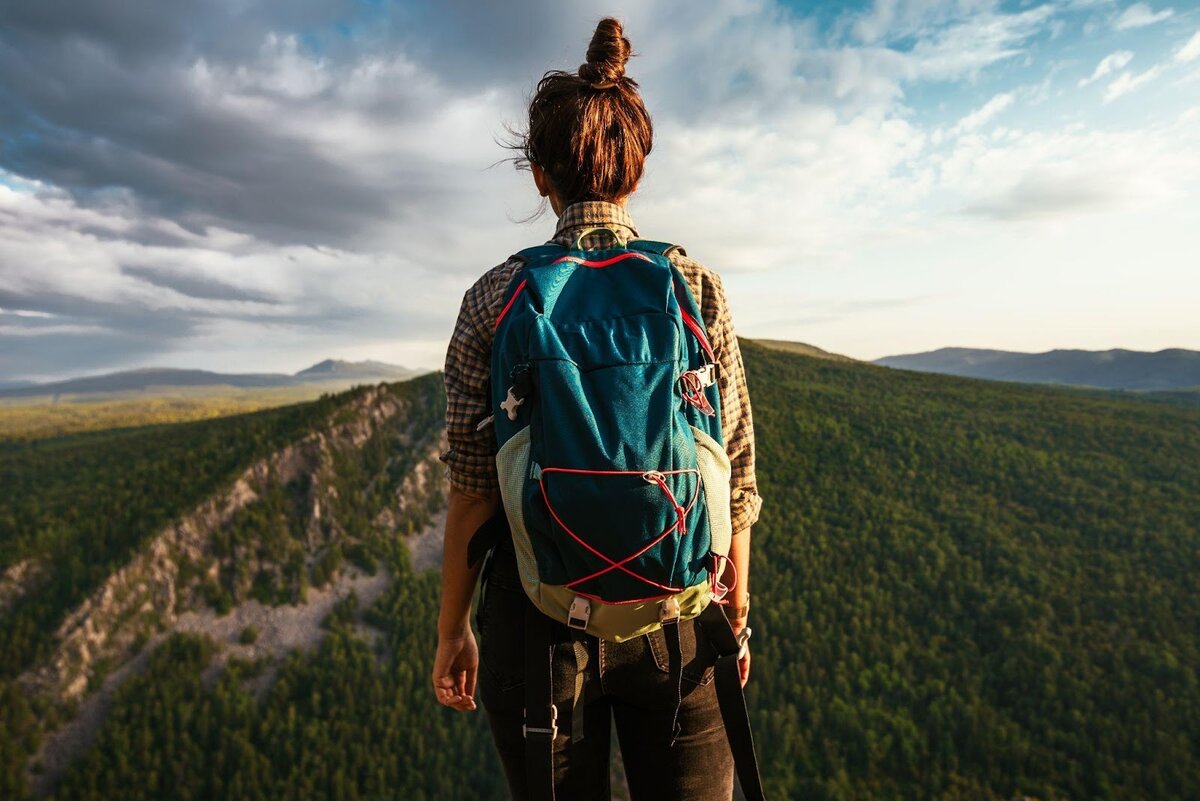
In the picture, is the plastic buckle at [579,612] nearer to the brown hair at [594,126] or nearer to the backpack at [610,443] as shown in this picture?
the backpack at [610,443]

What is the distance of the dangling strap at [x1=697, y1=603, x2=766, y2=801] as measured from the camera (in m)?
2.61

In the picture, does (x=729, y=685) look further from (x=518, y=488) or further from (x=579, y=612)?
(x=518, y=488)

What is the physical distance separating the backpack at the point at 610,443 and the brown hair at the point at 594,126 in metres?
0.50

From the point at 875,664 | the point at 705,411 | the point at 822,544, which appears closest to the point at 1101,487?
the point at 822,544

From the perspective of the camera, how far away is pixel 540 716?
7.94 ft

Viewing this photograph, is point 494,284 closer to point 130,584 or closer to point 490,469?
point 490,469

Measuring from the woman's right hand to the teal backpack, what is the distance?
2.15ft

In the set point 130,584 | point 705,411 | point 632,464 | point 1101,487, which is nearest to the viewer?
point 632,464

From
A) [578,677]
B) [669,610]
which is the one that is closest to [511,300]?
[669,610]

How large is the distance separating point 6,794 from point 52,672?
6.43m

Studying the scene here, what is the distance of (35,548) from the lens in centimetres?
4672

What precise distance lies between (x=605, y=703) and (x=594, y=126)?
8.20 ft

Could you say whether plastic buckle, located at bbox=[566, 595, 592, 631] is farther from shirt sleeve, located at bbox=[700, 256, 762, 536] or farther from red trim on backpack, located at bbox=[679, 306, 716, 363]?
red trim on backpack, located at bbox=[679, 306, 716, 363]

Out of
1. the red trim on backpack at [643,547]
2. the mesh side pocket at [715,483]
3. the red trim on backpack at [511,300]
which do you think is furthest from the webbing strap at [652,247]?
the red trim on backpack at [643,547]
